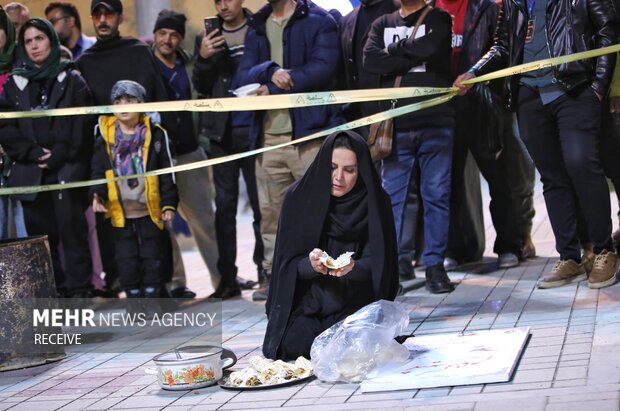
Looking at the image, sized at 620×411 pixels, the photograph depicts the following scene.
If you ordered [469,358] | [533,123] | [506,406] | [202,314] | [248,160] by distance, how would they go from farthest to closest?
[248,160] < [202,314] < [533,123] < [469,358] < [506,406]

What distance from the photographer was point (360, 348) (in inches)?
227

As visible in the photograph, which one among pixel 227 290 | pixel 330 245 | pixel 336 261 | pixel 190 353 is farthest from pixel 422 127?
pixel 190 353

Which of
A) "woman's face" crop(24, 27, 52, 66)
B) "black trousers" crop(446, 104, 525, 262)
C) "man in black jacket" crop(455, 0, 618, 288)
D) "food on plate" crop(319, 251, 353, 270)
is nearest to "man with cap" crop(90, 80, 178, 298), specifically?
"woman's face" crop(24, 27, 52, 66)

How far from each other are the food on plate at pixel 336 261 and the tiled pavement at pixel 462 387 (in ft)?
2.39

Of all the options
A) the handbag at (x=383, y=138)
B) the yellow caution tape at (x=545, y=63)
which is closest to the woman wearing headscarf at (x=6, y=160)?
the handbag at (x=383, y=138)

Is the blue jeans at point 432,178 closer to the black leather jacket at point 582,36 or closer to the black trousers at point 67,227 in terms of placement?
the black leather jacket at point 582,36

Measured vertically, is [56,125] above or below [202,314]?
above

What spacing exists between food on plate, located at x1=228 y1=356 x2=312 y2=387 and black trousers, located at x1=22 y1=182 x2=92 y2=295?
11.3ft

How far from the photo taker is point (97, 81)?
925cm

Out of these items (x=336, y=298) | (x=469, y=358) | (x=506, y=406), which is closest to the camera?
(x=506, y=406)

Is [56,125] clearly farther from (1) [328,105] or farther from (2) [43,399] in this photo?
(2) [43,399]

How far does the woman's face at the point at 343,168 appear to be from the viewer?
6293 mm

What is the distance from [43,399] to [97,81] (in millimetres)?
3706

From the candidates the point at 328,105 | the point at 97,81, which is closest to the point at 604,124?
the point at 328,105
